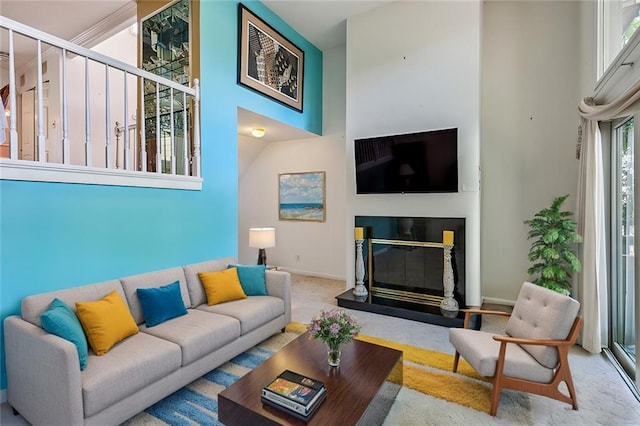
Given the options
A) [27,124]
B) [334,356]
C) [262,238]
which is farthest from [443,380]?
[27,124]

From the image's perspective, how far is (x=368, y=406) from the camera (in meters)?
1.67

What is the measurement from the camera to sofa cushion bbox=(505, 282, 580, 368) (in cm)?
205

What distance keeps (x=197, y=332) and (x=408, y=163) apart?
3.12m

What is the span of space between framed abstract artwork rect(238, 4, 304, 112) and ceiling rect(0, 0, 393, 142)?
0.34 meters

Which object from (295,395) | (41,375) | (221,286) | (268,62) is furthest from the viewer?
(268,62)

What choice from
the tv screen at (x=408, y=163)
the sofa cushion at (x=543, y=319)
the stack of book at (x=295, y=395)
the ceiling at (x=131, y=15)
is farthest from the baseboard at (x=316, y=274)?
the stack of book at (x=295, y=395)

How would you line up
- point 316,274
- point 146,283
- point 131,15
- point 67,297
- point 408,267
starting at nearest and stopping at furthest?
point 67,297, point 146,283, point 408,267, point 131,15, point 316,274

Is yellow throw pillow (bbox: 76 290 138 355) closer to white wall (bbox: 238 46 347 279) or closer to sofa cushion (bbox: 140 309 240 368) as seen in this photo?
sofa cushion (bbox: 140 309 240 368)

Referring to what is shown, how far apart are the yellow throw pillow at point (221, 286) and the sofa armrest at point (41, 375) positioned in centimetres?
132

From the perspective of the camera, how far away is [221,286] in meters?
3.10

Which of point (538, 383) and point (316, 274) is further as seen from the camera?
point (316, 274)

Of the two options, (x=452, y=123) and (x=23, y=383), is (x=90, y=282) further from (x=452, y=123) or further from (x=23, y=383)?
(x=452, y=123)

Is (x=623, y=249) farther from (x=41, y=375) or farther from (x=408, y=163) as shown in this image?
(x=41, y=375)

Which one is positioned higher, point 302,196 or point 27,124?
point 27,124
